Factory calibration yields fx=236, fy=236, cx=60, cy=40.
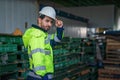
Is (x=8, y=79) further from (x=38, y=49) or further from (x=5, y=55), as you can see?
(x=38, y=49)

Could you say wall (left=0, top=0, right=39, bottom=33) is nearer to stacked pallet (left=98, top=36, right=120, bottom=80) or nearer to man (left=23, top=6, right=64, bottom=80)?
stacked pallet (left=98, top=36, right=120, bottom=80)

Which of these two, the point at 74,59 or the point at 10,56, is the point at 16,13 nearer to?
the point at 74,59

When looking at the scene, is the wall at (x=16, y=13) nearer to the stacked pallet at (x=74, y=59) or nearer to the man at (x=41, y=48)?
the stacked pallet at (x=74, y=59)

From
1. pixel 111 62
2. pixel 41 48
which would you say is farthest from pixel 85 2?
pixel 41 48

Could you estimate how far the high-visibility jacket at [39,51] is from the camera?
296 centimetres

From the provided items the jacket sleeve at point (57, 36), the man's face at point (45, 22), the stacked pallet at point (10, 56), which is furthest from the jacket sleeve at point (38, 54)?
the stacked pallet at point (10, 56)

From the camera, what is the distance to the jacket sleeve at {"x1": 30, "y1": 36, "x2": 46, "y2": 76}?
116 inches

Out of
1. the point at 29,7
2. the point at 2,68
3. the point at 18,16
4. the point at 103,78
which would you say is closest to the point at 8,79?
the point at 2,68

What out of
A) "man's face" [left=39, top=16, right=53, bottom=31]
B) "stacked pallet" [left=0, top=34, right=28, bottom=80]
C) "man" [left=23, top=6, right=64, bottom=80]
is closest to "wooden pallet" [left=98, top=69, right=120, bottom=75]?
"stacked pallet" [left=0, top=34, right=28, bottom=80]

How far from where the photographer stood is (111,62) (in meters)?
8.85

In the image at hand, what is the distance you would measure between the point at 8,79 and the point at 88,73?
4.12m

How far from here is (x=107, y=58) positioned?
9.08m

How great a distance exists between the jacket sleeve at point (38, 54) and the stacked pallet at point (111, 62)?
5941 mm

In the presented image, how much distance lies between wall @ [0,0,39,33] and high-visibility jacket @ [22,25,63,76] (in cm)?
464
